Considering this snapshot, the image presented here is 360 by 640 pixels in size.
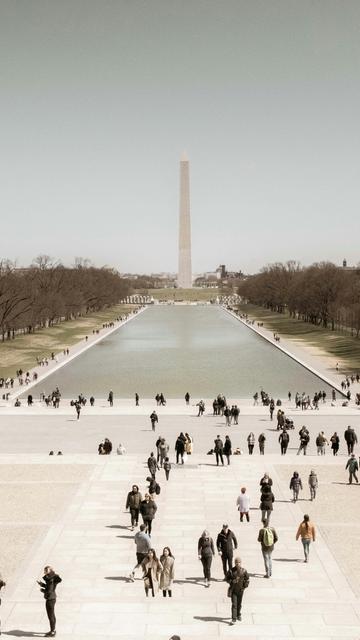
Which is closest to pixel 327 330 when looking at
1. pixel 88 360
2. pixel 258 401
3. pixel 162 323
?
pixel 162 323

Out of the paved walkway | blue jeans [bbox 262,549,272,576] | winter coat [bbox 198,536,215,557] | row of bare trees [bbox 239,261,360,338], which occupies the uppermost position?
row of bare trees [bbox 239,261,360,338]

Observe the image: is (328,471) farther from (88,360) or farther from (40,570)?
(88,360)

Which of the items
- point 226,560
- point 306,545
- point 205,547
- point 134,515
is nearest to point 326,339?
point 134,515

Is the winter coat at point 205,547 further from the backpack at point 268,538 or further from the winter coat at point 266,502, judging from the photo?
the winter coat at point 266,502

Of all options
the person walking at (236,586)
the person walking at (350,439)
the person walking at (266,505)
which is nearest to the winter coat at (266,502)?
the person walking at (266,505)

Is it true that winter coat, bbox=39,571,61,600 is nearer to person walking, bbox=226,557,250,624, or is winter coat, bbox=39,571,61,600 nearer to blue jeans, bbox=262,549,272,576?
person walking, bbox=226,557,250,624

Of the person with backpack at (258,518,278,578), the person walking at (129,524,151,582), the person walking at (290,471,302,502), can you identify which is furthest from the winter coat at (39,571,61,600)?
the person walking at (290,471,302,502)
